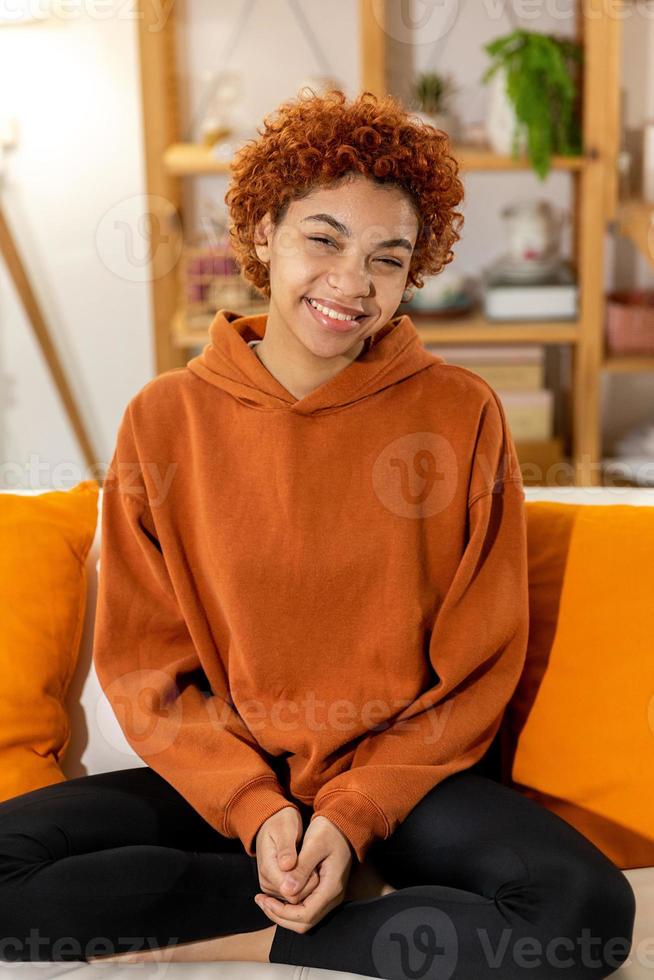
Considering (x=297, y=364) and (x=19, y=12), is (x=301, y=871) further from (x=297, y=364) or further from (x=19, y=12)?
(x=19, y=12)

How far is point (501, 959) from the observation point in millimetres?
1084

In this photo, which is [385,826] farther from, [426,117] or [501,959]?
[426,117]

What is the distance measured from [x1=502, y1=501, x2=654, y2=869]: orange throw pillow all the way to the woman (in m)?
0.06

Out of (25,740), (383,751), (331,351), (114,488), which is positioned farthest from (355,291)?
(25,740)

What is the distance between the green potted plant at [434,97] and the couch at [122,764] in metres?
1.70

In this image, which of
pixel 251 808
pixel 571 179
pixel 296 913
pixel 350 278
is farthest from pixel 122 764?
pixel 571 179

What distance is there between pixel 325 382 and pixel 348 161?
258mm

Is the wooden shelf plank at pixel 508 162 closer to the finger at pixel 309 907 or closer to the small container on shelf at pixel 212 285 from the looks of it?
the small container on shelf at pixel 212 285

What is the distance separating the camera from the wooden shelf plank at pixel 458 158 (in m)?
2.84

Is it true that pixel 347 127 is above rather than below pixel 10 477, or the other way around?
above

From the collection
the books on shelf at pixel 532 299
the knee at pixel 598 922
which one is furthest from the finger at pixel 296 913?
the books on shelf at pixel 532 299

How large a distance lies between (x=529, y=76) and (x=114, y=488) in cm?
186

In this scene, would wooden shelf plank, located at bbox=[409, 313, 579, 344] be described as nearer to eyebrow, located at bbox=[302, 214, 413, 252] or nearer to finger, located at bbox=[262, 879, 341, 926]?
eyebrow, located at bbox=[302, 214, 413, 252]

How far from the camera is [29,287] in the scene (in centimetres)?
309
